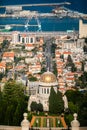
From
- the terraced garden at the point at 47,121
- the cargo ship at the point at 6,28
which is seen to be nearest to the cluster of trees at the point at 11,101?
the terraced garden at the point at 47,121

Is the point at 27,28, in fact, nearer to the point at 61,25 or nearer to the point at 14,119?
the point at 61,25

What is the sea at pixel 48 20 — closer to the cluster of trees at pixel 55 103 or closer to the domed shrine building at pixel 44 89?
the domed shrine building at pixel 44 89

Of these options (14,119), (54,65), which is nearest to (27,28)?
(54,65)

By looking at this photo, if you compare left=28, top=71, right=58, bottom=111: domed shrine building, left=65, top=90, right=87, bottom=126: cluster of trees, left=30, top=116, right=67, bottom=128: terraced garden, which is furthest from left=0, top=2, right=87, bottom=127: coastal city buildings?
left=30, top=116, right=67, bottom=128: terraced garden

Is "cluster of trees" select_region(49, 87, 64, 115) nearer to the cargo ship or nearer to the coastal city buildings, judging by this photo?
the coastal city buildings

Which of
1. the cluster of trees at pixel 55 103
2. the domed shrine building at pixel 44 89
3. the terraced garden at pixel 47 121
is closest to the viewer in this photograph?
the terraced garden at pixel 47 121

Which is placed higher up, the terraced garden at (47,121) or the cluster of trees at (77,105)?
the cluster of trees at (77,105)

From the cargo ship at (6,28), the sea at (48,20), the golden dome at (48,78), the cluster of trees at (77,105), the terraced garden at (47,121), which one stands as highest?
the sea at (48,20)
